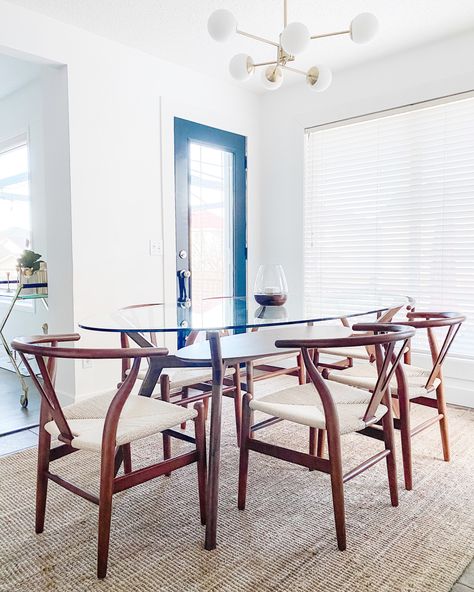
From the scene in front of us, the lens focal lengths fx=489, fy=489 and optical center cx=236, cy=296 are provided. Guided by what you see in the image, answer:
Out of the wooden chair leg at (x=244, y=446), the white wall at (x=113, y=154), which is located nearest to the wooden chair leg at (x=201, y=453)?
the wooden chair leg at (x=244, y=446)

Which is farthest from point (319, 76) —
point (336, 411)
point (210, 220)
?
point (210, 220)

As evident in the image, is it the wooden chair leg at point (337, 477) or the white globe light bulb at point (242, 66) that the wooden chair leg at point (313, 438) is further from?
the white globe light bulb at point (242, 66)

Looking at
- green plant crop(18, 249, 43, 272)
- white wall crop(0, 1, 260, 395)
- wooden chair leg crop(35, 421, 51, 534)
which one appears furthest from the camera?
green plant crop(18, 249, 43, 272)

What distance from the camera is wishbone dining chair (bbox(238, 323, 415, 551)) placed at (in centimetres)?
162

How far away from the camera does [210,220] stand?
161 inches

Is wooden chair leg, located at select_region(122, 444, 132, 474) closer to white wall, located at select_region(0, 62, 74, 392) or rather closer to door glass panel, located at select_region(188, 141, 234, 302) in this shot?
white wall, located at select_region(0, 62, 74, 392)

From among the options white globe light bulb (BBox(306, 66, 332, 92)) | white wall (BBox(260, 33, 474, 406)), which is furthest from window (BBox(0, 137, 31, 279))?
white globe light bulb (BBox(306, 66, 332, 92))

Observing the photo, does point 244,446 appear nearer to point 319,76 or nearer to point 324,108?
point 319,76

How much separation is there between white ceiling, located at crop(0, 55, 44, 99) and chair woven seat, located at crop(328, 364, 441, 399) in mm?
3075

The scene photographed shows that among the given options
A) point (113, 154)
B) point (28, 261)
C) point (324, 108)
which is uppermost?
point (324, 108)

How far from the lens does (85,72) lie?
3152 mm

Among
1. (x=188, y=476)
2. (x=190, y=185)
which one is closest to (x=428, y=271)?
(x=190, y=185)

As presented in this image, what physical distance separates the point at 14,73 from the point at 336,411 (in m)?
3.79

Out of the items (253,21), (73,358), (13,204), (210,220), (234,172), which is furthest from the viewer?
(13,204)
